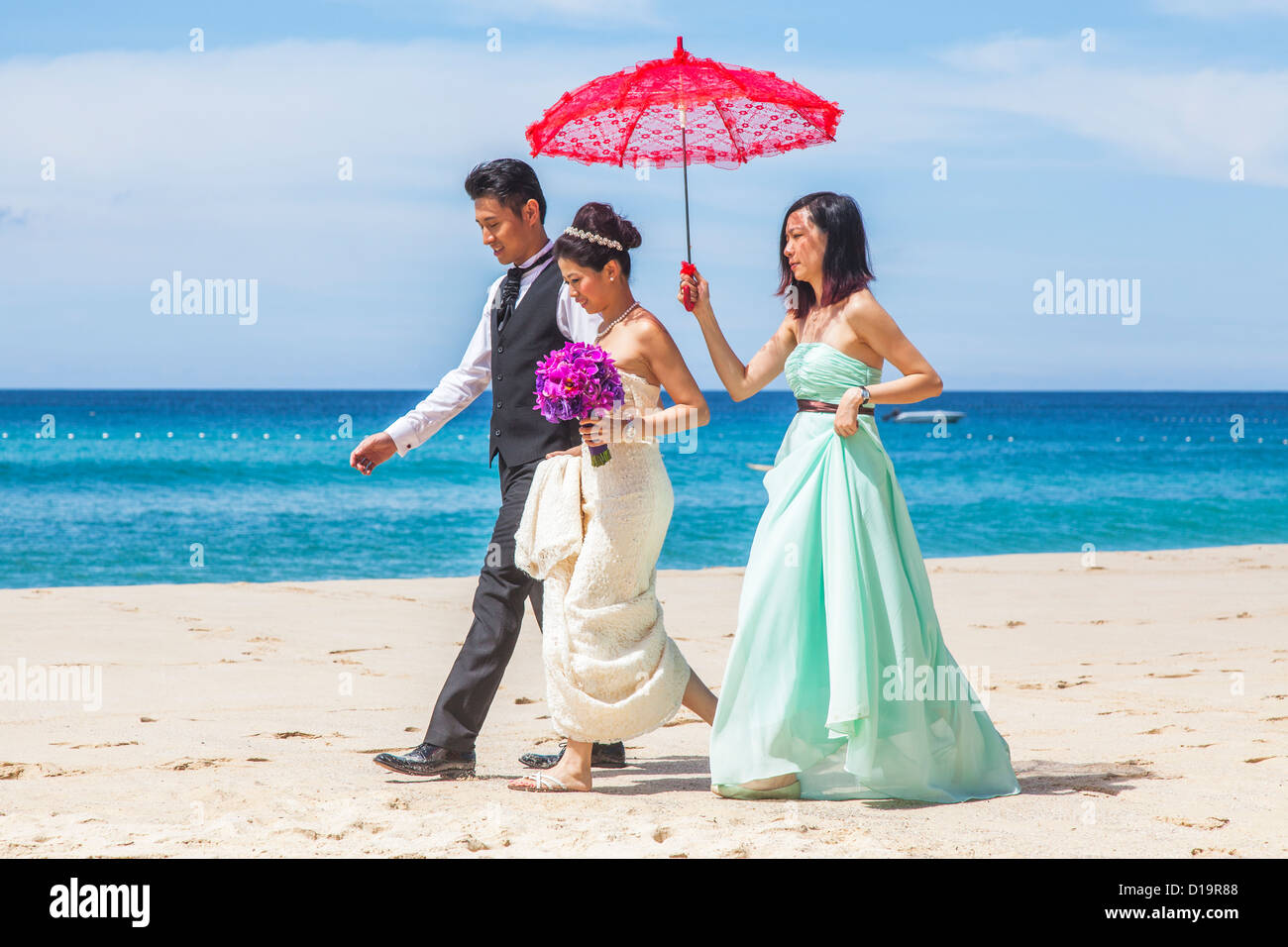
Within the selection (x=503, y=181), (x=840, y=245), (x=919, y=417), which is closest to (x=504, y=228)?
(x=503, y=181)

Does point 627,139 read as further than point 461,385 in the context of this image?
No

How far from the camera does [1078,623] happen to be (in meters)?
8.31

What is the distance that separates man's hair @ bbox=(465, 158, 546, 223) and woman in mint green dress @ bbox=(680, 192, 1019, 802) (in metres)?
0.73

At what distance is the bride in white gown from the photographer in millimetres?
4027

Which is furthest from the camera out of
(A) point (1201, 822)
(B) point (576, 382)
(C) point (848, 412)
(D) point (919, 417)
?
(D) point (919, 417)

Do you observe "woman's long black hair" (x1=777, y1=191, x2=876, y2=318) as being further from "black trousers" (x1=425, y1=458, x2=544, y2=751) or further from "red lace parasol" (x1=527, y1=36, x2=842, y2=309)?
"black trousers" (x1=425, y1=458, x2=544, y2=751)

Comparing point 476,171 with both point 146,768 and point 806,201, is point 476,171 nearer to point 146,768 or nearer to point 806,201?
point 806,201

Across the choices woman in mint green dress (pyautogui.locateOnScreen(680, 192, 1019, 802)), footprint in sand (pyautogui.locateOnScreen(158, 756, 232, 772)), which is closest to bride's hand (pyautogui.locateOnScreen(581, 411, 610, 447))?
woman in mint green dress (pyautogui.locateOnScreen(680, 192, 1019, 802))

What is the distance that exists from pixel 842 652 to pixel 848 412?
740mm

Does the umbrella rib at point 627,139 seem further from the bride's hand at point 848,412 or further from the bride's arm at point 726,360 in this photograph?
the bride's hand at point 848,412

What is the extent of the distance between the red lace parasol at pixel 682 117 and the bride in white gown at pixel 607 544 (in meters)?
0.36

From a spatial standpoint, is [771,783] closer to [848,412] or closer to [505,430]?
[848,412]

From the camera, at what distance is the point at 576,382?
12.5 ft

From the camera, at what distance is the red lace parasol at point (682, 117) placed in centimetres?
414
